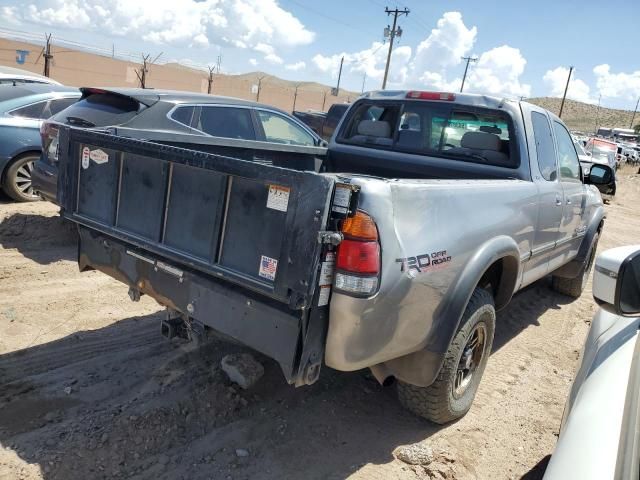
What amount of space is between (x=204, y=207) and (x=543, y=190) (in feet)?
8.73

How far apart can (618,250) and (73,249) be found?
555cm

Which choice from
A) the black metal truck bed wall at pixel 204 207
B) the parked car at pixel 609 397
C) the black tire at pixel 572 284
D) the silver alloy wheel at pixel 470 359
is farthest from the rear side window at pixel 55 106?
the parked car at pixel 609 397

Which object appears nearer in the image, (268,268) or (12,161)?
(268,268)

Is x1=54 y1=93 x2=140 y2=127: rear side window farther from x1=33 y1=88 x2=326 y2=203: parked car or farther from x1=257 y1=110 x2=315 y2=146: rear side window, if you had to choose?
x1=257 y1=110 x2=315 y2=146: rear side window

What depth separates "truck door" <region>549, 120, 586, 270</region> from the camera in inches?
184

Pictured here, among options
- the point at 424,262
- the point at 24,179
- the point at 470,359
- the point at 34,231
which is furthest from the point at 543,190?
the point at 24,179

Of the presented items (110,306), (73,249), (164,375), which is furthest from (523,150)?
(73,249)

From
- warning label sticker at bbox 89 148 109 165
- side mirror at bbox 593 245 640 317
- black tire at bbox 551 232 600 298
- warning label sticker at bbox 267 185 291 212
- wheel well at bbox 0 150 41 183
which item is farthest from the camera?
wheel well at bbox 0 150 41 183

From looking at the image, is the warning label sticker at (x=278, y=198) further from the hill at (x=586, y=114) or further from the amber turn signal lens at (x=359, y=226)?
the hill at (x=586, y=114)

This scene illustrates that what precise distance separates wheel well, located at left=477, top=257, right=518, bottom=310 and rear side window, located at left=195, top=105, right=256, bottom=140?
3896mm

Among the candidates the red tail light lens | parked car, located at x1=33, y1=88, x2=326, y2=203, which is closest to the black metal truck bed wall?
parked car, located at x1=33, y1=88, x2=326, y2=203

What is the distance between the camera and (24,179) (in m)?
7.39

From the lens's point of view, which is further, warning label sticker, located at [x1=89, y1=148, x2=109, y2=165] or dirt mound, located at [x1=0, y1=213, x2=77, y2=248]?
dirt mound, located at [x1=0, y1=213, x2=77, y2=248]

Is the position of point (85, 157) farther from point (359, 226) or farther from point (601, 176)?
point (601, 176)
